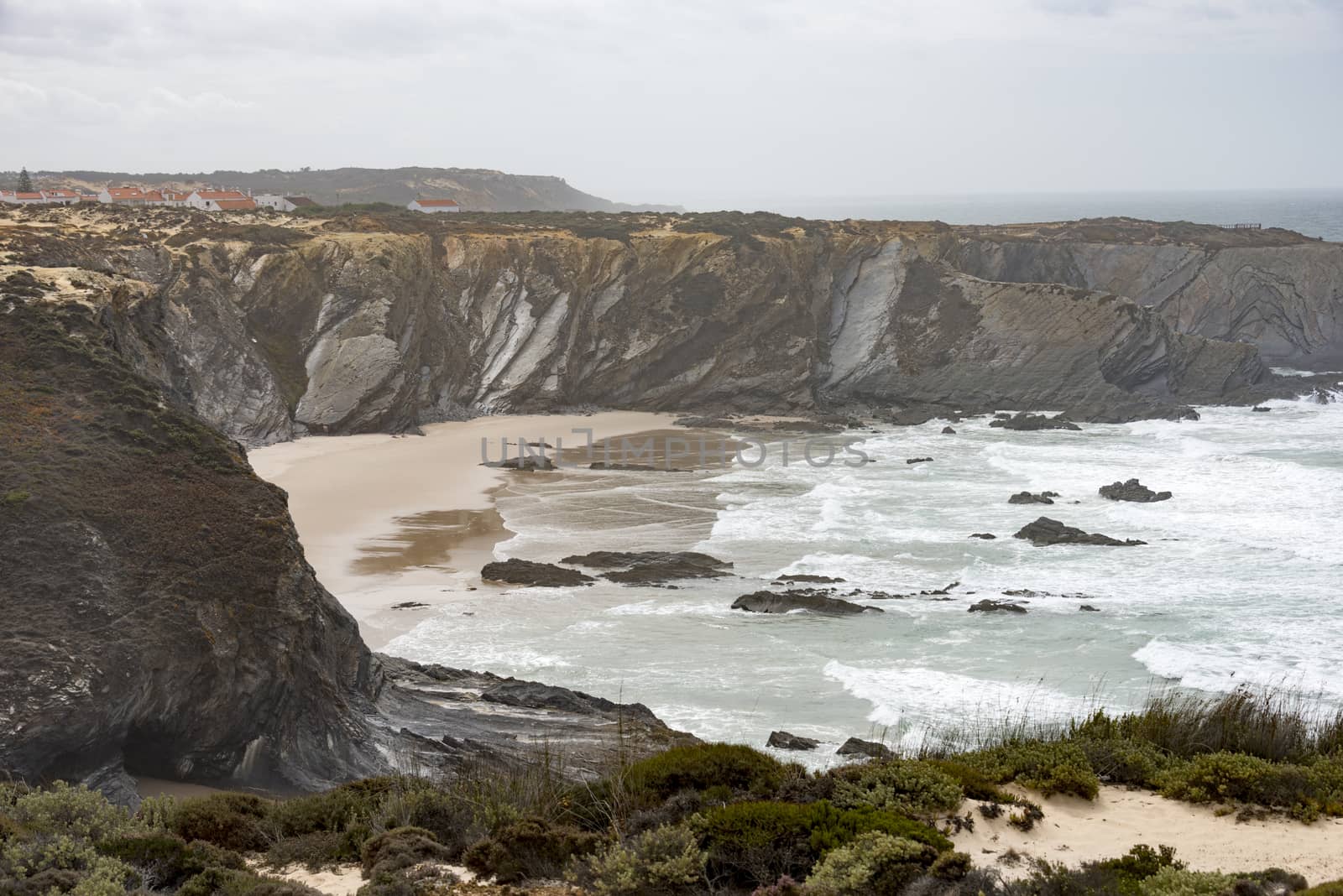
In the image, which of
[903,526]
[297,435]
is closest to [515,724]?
[903,526]

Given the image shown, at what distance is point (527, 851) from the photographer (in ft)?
24.4

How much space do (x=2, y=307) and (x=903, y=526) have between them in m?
19.5

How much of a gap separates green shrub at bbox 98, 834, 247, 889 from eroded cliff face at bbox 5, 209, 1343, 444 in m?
32.8

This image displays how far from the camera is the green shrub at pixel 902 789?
7797 mm

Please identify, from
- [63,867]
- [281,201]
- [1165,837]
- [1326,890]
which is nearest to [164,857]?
[63,867]

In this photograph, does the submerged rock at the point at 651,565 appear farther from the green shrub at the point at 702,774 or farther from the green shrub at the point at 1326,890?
the green shrub at the point at 1326,890

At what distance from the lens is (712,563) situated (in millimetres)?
24078

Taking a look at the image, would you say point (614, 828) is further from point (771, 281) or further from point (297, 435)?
point (771, 281)

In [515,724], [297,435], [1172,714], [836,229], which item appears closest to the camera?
[1172,714]

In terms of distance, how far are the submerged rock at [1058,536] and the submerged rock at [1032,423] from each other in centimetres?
1664

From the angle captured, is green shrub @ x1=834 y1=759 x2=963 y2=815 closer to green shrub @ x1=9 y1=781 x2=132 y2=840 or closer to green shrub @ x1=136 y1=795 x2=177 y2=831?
green shrub @ x1=136 y1=795 x2=177 y2=831

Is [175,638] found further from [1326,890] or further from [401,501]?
[401,501]

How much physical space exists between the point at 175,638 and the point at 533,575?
11093 mm

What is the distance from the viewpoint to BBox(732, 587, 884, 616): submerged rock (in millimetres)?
21031
